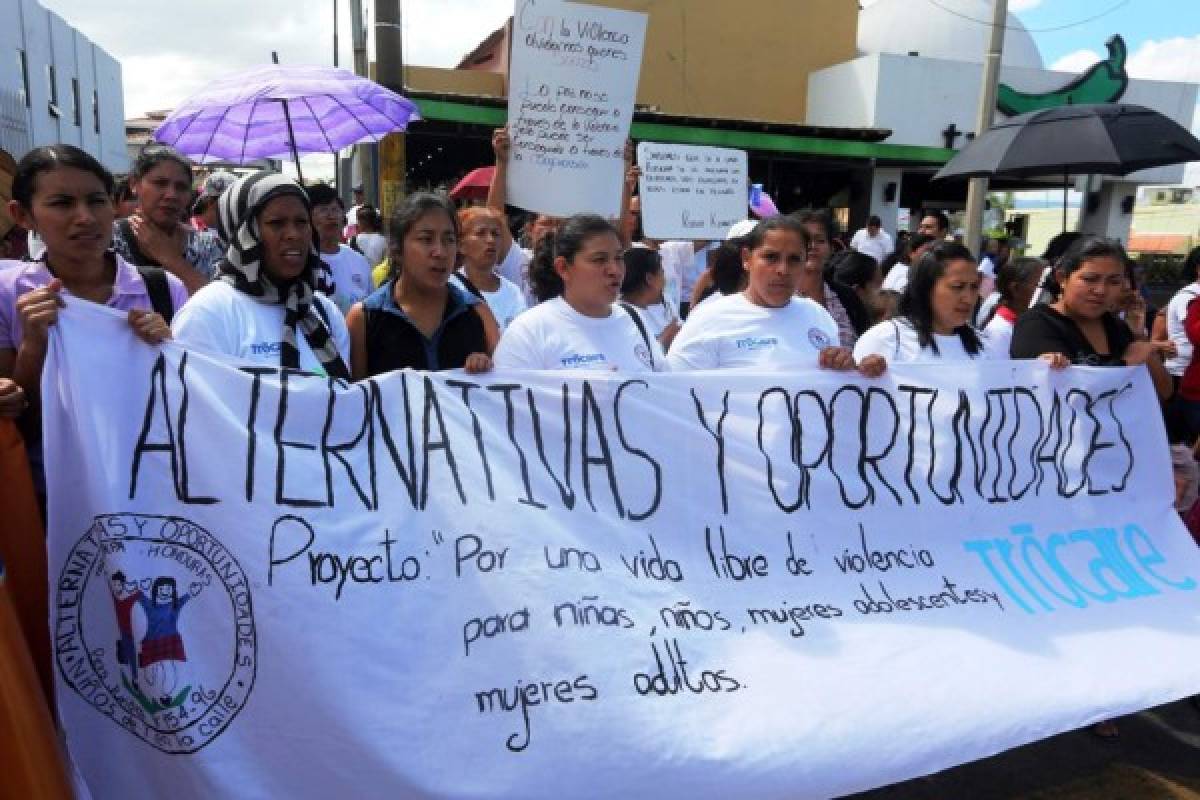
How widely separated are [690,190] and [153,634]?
15.1ft

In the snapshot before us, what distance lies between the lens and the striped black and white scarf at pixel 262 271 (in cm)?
268

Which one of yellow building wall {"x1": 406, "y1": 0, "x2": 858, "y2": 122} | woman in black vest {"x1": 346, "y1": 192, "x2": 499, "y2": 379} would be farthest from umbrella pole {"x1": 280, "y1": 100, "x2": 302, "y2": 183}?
yellow building wall {"x1": 406, "y1": 0, "x2": 858, "y2": 122}

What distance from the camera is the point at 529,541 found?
254 cm

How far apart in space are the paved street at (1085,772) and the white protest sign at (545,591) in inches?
18.9

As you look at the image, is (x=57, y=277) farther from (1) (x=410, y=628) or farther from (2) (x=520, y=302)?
(2) (x=520, y=302)

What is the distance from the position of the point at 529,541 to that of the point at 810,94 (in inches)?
876

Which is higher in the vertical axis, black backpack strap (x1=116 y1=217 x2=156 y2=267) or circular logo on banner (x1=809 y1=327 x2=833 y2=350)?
black backpack strap (x1=116 y1=217 x2=156 y2=267)

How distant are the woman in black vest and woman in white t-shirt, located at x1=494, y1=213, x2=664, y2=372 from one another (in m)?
0.18

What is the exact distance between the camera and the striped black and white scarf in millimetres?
2684

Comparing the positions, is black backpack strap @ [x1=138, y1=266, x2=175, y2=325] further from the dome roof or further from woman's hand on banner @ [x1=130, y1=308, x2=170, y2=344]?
the dome roof

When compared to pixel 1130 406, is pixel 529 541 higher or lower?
lower

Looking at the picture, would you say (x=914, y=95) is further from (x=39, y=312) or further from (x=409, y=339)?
(x=39, y=312)

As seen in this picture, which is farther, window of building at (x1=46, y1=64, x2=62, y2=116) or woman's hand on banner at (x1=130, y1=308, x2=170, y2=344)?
window of building at (x1=46, y1=64, x2=62, y2=116)

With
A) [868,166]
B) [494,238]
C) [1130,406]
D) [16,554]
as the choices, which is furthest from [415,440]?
[868,166]
